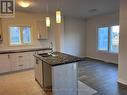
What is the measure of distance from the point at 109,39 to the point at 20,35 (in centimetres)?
437

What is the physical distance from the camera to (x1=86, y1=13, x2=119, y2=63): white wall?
21.4 feet

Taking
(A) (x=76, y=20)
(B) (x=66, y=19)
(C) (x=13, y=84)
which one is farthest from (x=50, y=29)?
(C) (x=13, y=84)

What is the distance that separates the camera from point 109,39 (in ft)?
22.6

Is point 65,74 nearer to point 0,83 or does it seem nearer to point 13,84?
point 13,84

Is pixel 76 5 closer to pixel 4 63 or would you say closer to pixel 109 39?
pixel 109 39

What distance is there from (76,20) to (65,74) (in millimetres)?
5407

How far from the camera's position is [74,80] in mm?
3160

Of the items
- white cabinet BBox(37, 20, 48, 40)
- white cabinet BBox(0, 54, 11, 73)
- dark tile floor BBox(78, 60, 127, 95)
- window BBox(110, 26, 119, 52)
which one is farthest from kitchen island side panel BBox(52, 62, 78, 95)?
window BBox(110, 26, 119, 52)

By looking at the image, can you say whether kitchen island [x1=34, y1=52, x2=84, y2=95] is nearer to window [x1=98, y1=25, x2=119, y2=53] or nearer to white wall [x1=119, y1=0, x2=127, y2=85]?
white wall [x1=119, y1=0, x2=127, y2=85]

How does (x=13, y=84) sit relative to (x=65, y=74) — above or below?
below

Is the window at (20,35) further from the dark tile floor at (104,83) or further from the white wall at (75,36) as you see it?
the dark tile floor at (104,83)

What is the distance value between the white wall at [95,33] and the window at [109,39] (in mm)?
244

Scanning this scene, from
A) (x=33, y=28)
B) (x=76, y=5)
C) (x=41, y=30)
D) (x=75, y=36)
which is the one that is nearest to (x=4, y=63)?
(x=33, y=28)

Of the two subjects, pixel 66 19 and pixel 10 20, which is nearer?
pixel 10 20
